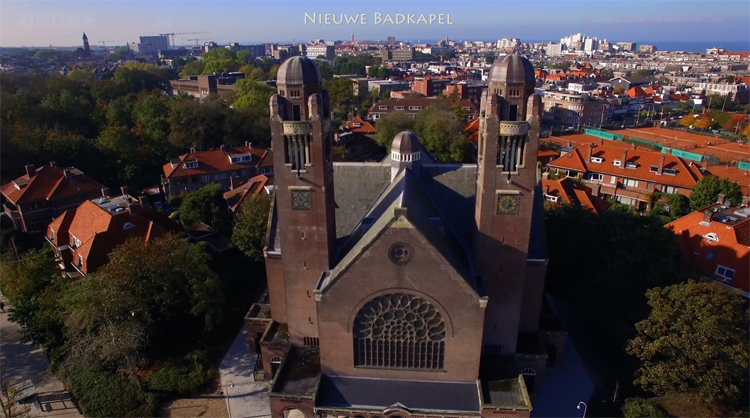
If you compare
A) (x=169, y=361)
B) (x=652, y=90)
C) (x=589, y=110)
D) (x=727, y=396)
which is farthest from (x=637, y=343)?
(x=652, y=90)

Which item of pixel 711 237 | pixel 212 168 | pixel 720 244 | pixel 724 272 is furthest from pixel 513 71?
pixel 212 168

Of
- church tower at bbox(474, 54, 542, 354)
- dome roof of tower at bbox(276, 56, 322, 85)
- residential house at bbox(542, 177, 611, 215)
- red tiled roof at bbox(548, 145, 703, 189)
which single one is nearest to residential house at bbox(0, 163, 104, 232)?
dome roof of tower at bbox(276, 56, 322, 85)

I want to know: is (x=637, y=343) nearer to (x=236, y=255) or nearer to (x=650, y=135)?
(x=236, y=255)

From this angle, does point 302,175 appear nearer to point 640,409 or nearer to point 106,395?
point 106,395

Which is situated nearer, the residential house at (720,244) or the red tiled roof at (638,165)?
the residential house at (720,244)

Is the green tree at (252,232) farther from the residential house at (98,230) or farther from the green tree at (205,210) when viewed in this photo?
the green tree at (205,210)

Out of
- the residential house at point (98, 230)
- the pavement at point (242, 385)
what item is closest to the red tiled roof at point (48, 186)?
the residential house at point (98, 230)

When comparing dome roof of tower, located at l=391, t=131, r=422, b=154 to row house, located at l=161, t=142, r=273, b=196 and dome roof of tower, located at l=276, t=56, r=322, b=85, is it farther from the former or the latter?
row house, located at l=161, t=142, r=273, b=196

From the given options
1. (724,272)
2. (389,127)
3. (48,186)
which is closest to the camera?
(724,272)
